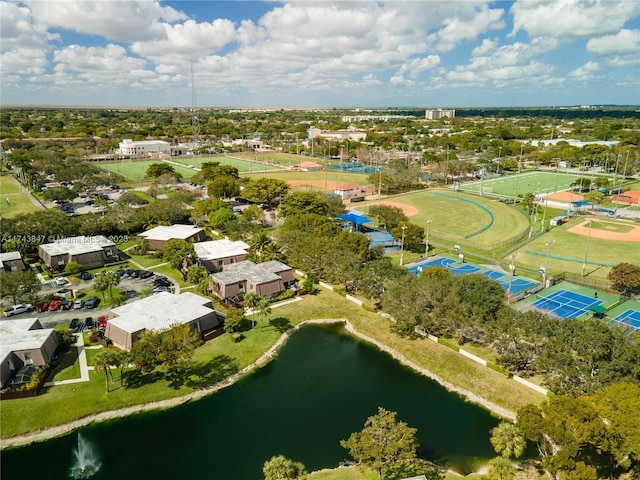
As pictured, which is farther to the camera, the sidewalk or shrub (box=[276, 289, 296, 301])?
shrub (box=[276, 289, 296, 301])

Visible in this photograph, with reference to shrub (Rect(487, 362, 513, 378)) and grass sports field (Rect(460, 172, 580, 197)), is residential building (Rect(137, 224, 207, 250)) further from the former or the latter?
grass sports field (Rect(460, 172, 580, 197))

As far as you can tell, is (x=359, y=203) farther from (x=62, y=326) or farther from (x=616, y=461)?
(x=616, y=461)

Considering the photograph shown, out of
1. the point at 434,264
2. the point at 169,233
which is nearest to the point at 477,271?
the point at 434,264

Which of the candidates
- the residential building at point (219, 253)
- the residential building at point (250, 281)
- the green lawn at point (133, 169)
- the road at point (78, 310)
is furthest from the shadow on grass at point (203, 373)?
the green lawn at point (133, 169)

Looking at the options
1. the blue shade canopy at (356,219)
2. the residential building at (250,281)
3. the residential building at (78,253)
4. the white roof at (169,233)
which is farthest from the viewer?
the blue shade canopy at (356,219)

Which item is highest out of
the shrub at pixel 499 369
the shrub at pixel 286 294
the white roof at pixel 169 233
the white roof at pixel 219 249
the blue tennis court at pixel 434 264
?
the white roof at pixel 169 233

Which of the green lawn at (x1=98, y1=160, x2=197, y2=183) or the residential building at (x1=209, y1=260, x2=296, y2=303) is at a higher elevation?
the green lawn at (x1=98, y1=160, x2=197, y2=183)

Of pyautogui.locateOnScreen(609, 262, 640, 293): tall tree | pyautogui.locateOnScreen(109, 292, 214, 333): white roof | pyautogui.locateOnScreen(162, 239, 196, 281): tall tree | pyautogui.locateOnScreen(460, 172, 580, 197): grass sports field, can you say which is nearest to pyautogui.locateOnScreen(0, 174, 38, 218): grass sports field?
pyautogui.locateOnScreen(162, 239, 196, 281): tall tree

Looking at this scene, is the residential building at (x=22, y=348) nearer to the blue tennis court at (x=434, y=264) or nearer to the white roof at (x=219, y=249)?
the white roof at (x=219, y=249)
